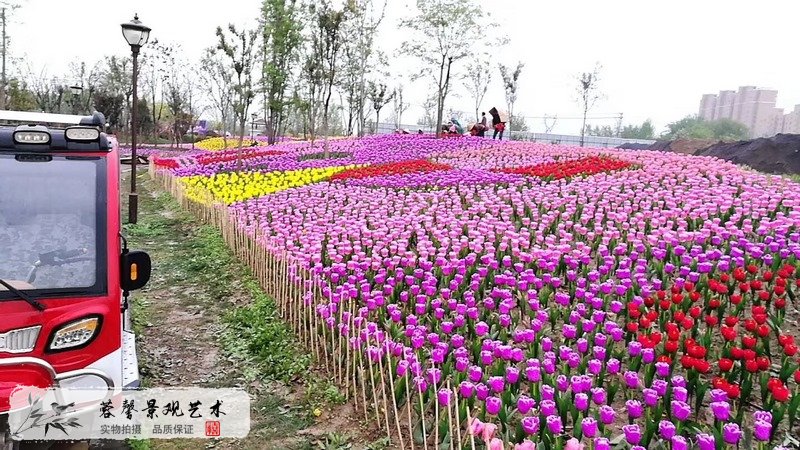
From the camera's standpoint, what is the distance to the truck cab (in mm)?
3412

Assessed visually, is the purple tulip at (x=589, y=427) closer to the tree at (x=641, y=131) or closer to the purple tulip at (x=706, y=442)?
the purple tulip at (x=706, y=442)

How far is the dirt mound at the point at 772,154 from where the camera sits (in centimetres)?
2027

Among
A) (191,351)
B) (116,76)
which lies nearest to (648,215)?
(191,351)

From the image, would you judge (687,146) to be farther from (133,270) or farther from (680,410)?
(133,270)

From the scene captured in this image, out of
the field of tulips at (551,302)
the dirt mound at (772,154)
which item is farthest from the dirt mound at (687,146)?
the field of tulips at (551,302)

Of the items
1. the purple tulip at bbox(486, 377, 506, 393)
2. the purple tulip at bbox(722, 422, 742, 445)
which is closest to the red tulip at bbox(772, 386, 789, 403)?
the purple tulip at bbox(722, 422, 742, 445)

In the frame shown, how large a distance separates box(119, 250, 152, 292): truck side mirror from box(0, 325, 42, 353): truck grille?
574 mm

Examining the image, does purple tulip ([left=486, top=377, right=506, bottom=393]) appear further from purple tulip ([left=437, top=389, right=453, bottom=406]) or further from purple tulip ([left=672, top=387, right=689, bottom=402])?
purple tulip ([left=672, top=387, right=689, bottom=402])

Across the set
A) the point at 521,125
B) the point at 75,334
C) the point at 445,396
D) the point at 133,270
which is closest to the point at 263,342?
the point at 133,270

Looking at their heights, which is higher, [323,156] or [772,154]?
[772,154]

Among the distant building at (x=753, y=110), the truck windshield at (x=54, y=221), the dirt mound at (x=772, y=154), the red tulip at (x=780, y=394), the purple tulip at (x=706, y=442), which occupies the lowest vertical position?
the purple tulip at (x=706, y=442)

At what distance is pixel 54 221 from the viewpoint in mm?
3756

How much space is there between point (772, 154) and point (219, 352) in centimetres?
2111

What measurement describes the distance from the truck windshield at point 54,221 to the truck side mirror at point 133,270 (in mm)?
159
